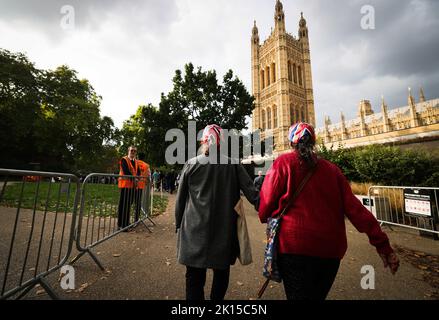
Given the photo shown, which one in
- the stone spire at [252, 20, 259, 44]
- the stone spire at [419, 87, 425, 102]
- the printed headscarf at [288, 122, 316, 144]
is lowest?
the printed headscarf at [288, 122, 316, 144]

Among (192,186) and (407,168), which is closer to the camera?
(192,186)

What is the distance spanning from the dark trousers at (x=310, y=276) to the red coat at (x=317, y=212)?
63 millimetres

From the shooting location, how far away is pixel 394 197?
6867 millimetres

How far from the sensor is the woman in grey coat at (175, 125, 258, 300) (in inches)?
78.1

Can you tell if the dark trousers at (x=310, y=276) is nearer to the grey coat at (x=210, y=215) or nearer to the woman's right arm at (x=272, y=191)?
the woman's right arm at (x=272, y=191)

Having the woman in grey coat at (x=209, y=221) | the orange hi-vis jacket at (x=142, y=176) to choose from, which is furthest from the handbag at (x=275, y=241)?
the orange hi-vis jacket at (x=142, y=176)

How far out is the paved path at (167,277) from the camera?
2785 millimetres

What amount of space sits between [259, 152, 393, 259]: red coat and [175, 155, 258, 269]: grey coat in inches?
16.8

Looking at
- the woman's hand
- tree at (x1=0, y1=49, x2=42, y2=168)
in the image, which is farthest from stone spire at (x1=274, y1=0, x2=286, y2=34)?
the woman's hand

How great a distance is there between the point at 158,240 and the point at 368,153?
999 cm

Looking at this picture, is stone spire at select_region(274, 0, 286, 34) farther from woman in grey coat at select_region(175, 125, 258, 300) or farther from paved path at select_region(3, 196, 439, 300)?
woman in grey coat at select_region(175, 125, 258, 300)

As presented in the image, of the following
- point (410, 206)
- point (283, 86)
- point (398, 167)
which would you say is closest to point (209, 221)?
point (410, 206)

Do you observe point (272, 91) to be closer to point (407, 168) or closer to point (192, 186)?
point (407, 168)
